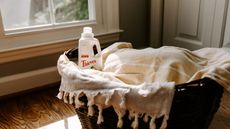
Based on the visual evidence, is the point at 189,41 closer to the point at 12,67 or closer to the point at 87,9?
the point at 87,9

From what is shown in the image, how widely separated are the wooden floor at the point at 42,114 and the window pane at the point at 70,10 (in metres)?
0.46

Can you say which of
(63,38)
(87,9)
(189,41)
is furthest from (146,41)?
(63,38)

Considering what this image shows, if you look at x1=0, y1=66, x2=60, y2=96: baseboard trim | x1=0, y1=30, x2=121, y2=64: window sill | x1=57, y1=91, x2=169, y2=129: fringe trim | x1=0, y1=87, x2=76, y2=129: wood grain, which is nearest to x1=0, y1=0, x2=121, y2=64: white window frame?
x1=0, y1=30, x2=121, y2=64: window sill

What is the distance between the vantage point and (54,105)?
1.22 m

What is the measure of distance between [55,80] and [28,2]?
459 mm

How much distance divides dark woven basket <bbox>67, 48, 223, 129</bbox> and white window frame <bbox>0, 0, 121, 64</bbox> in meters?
0.63

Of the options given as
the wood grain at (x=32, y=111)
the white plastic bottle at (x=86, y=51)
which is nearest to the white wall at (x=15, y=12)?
the wood grain at (x=32, y=111)

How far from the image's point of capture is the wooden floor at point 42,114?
1047 mm

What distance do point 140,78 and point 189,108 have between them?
0.21 metres

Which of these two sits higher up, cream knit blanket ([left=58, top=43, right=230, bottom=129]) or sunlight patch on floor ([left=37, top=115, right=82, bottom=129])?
cream knit blanket ([left=58, top=43, right=230, bottom=129])

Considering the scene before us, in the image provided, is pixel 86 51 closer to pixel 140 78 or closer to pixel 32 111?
pixel 140 78

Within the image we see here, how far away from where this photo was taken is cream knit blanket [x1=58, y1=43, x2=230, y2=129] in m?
0.67

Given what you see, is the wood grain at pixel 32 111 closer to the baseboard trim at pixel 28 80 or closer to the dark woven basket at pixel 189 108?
the baseboard trim at pixel 28 80

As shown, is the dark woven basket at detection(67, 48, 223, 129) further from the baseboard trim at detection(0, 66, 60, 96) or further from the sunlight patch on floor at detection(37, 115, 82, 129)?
the baseboard trim at detection(0, 66, 60, 96)
